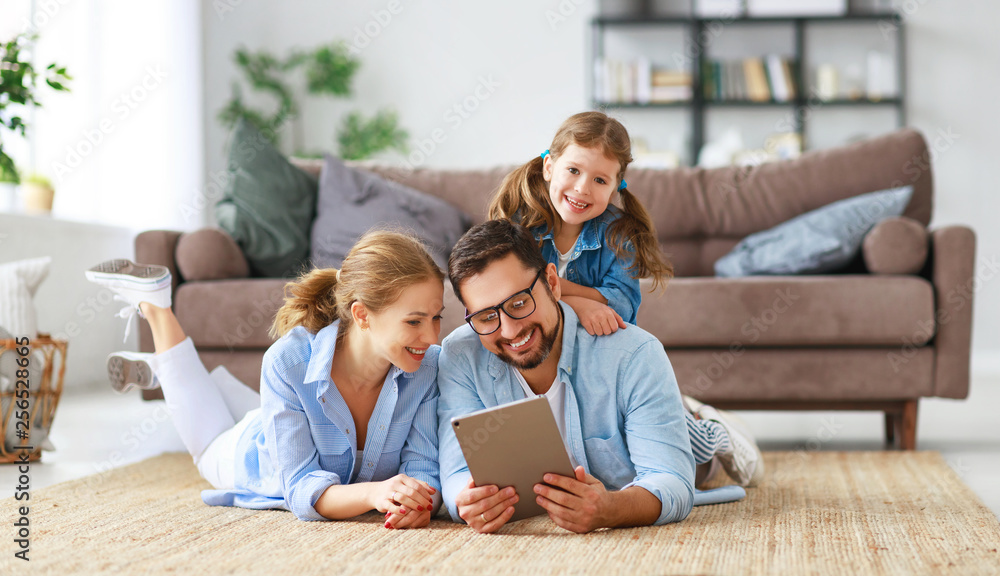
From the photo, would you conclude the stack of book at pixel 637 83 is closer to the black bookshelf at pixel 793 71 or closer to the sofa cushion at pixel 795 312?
the black bookshelf at pixel 793 71

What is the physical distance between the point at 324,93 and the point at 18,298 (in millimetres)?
3241

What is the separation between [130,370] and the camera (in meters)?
1.95

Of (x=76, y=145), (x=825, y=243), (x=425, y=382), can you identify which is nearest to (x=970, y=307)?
(x=825, y=243)

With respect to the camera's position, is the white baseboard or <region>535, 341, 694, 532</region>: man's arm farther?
the white baseboard

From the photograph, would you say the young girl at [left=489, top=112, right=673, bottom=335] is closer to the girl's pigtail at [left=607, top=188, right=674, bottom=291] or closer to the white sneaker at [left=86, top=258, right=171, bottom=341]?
the girl's pigtail at [left=607, top=188, right=674, bottom=291]

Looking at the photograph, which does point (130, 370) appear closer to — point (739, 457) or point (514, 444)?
point (514, 444)

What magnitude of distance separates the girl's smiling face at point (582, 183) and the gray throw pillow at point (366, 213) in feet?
3.67

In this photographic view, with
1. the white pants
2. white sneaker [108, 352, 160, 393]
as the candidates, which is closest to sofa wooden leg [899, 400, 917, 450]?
the white pants

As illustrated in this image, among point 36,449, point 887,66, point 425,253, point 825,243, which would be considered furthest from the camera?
point 887,66

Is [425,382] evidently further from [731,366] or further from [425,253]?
[731,366]

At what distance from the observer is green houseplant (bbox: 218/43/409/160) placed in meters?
5.11

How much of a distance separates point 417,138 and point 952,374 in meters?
3.65

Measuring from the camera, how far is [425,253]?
1.54m

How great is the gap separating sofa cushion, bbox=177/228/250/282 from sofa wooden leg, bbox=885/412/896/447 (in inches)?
82.3
